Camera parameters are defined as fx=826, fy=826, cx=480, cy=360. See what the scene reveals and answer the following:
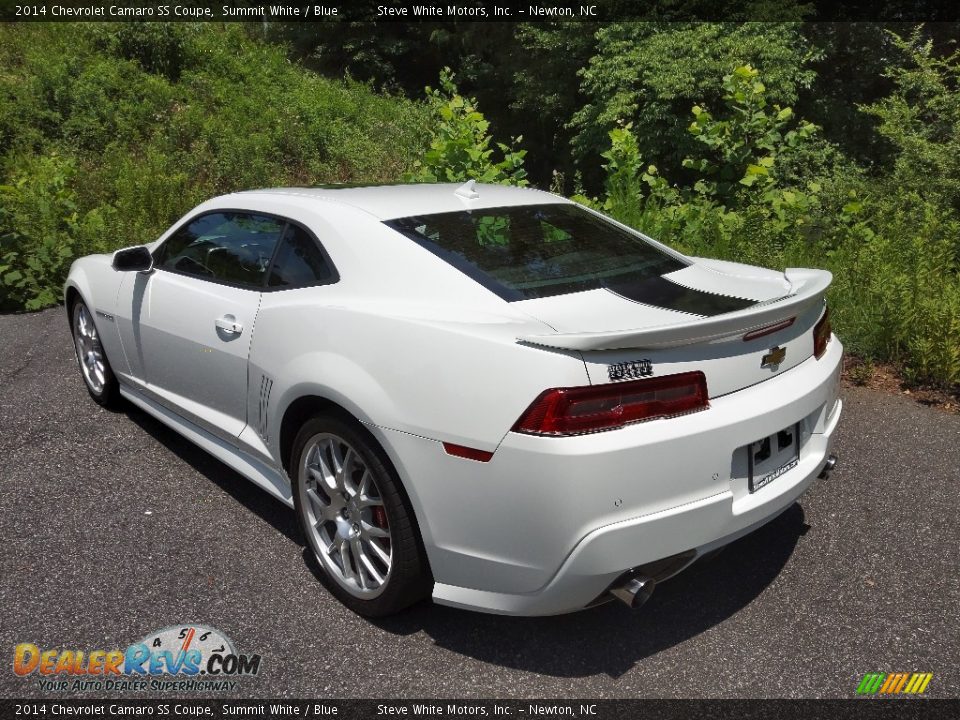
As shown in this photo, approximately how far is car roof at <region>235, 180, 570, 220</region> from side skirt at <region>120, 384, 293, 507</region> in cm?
114

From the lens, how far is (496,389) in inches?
95.5

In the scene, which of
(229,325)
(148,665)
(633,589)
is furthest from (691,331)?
(148,665)

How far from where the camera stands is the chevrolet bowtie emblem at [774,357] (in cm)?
274

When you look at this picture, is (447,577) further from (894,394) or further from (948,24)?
(948,24)

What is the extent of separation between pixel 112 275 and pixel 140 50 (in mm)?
16699

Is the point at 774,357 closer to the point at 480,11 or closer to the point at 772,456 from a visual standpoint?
the point at 772,456

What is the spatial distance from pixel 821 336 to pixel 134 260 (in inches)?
128

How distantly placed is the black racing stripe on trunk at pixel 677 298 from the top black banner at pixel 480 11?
13.4 metres

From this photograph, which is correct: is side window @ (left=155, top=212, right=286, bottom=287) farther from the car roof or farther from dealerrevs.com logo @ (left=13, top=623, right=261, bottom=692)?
dealerrevs.com logo @ (left=13, top=623, right=261, bottom=692)

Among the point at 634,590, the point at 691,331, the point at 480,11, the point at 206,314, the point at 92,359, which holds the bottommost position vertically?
the point at 92,359

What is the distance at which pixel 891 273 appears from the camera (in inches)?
229

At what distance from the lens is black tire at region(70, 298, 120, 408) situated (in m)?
4.97

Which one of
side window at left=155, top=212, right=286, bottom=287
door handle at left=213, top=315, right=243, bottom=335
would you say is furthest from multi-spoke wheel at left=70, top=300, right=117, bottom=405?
door handle at left=213, top=315, right=243, bottom=335

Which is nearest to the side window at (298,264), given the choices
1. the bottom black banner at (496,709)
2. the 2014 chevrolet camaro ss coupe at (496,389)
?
the 2014 chevrolet camaro ss coupe at (496,389)
